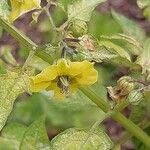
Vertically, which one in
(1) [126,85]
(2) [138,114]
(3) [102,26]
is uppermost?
(1) [126,85]

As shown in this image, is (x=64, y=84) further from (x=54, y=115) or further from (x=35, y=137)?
(x=54, y=115)

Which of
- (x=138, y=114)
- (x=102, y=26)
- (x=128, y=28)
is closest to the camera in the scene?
(x=138, y=114)

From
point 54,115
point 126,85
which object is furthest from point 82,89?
point 54,115

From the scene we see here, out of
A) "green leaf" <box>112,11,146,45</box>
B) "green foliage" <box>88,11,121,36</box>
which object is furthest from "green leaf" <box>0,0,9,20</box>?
"green foliage" <box>88,11,121,36</box>

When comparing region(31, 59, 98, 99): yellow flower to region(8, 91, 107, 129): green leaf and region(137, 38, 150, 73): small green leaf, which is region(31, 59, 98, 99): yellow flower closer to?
region(137, 38, 150, 73): small green leaf

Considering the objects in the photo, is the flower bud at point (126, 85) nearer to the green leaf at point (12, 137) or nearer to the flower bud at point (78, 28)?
the flower bud at point (78, 28)

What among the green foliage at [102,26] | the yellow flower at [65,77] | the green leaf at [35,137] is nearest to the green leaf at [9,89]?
the yellow flower at [65,77]
